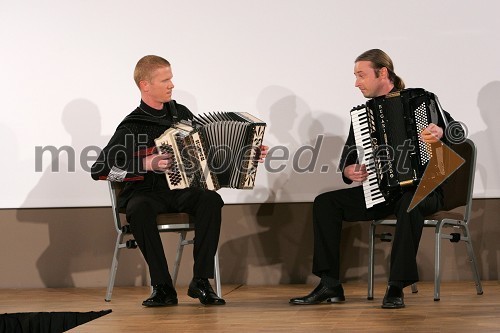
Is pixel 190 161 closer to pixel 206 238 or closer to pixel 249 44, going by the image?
pixel 206 238

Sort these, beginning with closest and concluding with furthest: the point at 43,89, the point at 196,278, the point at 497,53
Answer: the point at 196,278, the point at 497,53, the point at 43,89

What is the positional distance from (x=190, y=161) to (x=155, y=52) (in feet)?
4.48

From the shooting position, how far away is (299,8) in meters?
5.23

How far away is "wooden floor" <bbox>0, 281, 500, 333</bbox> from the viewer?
3326mm

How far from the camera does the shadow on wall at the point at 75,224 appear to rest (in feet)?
17.8

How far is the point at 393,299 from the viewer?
152 inches

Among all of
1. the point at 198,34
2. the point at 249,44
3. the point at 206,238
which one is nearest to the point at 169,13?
the point at 198,34

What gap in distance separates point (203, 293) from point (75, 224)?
163 centimetres

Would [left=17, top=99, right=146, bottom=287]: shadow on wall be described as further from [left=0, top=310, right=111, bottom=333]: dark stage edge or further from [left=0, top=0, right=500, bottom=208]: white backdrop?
[left=0, top=310, right=111, bottom=333]: dark stage edge

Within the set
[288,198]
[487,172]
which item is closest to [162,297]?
[288,198]

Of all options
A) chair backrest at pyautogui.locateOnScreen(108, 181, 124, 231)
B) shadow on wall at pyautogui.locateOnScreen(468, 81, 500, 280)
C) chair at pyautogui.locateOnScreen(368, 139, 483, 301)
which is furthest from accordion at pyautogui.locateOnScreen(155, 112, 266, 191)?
shadow on wall at pyautogui.locateOnScreen(468, 81, 500, 280)

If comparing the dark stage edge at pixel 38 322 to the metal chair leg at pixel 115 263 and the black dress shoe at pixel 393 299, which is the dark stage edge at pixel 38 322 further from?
the black dress shoe at pixel 393 299

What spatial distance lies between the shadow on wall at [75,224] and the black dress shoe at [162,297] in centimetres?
124

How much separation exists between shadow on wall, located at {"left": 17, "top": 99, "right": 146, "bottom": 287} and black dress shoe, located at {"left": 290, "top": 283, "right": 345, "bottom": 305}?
1621 mm
